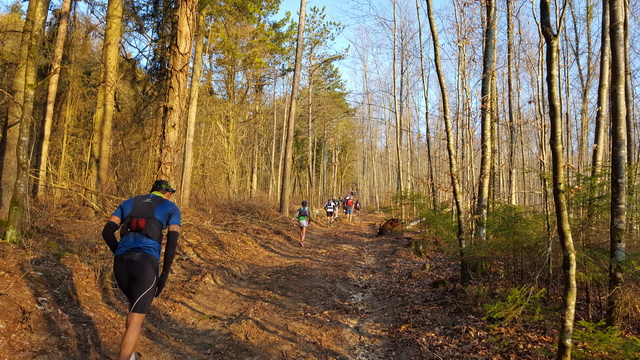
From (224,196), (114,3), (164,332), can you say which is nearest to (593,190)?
(164,332)

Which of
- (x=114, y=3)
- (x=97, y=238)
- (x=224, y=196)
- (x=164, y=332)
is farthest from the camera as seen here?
(x=224, y=196)

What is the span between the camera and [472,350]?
15.6 feet

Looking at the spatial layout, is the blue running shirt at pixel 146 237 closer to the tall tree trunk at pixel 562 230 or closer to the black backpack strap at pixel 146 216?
the black backpack strap at pixel 146 216

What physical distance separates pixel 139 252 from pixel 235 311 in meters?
3.22

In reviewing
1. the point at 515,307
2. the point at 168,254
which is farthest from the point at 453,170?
the point at 168,254

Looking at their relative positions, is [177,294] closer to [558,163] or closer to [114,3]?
[558,163]

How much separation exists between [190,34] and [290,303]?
21.3 ft

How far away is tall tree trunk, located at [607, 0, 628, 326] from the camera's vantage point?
426 cm

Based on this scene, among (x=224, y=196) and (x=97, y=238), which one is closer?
(x=97, y=238)

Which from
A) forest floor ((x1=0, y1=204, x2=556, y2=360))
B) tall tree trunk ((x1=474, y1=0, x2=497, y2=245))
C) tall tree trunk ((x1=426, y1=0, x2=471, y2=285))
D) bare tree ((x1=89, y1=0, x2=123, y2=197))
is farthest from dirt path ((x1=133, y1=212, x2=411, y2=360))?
bare tree ((x1=89, y1=0, x2=123, y2=197))

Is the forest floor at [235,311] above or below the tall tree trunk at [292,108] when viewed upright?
below

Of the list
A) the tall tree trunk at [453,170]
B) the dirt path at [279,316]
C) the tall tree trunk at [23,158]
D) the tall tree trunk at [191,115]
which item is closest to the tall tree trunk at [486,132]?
the tall tree trunk at [453,170]

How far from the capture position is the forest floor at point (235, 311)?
4422mm

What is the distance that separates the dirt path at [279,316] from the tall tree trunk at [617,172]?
2741 millimetres
